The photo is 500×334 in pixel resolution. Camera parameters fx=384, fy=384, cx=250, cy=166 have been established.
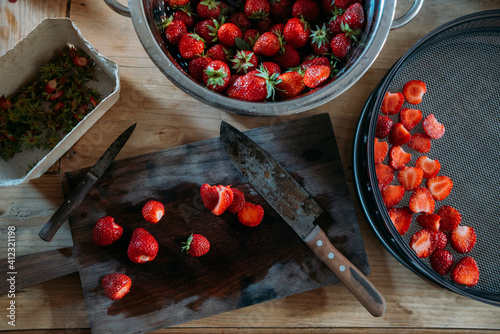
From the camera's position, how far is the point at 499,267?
0.97 meters

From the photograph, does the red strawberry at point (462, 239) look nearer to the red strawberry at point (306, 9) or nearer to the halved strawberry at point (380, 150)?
the halved strawberry at point (380, 150)

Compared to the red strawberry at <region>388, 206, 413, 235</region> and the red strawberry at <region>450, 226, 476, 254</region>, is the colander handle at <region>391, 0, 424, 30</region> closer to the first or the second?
the red strawberry at <region>388, 206, 413, 235</region>

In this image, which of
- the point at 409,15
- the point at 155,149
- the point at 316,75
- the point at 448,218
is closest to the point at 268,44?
the point at 316,75

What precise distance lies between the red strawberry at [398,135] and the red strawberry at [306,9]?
0.33m

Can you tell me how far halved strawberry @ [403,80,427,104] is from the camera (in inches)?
36.9

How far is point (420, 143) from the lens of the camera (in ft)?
3.11

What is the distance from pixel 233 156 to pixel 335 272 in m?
0.36

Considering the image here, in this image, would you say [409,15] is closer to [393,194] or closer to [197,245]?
[393,194]

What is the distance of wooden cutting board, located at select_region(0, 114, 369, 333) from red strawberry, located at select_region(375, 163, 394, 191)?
0.08 metres

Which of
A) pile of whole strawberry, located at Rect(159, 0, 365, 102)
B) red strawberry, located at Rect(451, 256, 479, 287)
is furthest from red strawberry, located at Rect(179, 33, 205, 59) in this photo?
red strawberry, located at Rect(451, 256, 479, 287)

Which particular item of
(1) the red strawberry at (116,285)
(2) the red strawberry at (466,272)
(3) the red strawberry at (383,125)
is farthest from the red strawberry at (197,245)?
(2) the red strawberry at (466,272)

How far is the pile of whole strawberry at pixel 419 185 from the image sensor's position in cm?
92

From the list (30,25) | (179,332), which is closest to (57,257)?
(179,332)

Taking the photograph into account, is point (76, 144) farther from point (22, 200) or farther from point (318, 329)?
point (318, 329)
